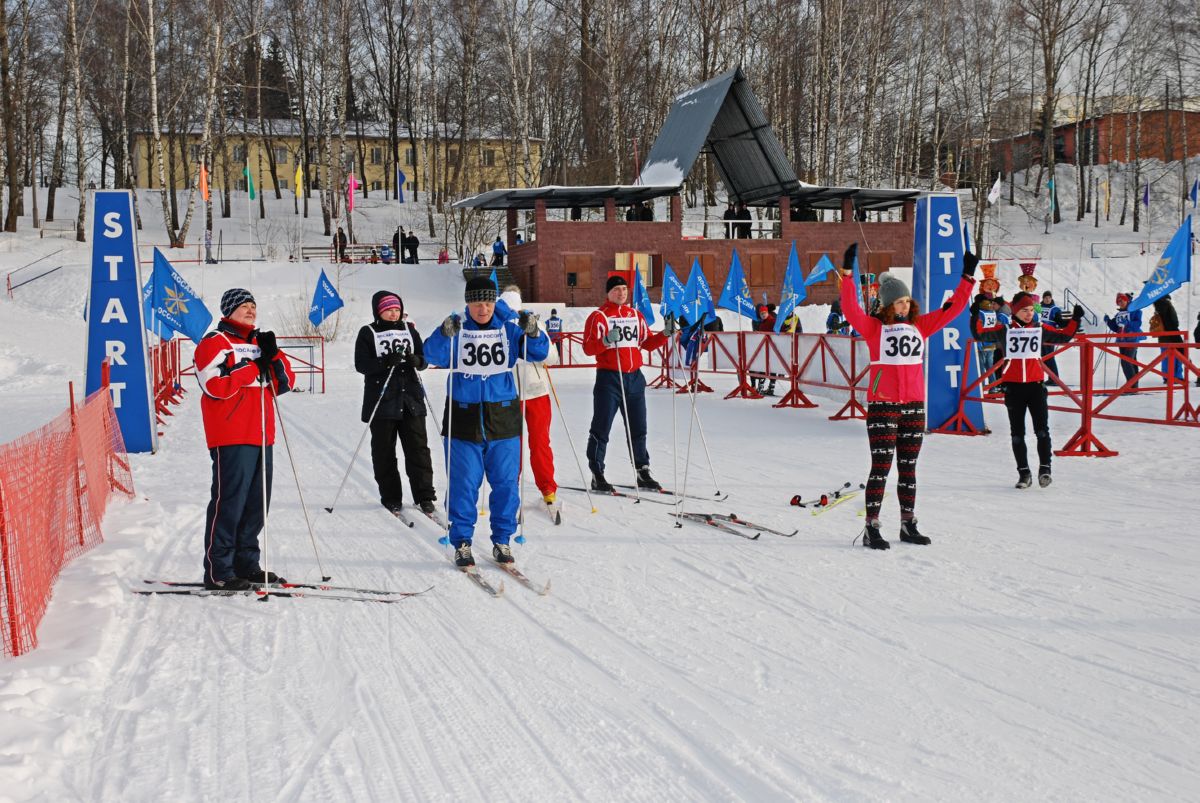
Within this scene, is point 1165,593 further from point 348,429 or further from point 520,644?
point 348,429

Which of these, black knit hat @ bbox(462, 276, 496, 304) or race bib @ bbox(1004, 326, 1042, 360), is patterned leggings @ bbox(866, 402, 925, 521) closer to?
race bib @ bbox(1004, 326, 1042, 360)

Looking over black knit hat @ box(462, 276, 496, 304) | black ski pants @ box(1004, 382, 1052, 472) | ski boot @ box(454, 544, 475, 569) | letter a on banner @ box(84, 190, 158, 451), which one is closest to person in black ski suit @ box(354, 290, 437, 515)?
black knit hat @ box(462, 276, 496, 304)

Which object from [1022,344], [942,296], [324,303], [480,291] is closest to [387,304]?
[480,291]

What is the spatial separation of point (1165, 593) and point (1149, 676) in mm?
1454

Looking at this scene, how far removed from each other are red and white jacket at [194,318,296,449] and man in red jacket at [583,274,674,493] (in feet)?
11.4

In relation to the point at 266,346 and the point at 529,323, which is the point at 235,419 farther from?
the point at 529,323

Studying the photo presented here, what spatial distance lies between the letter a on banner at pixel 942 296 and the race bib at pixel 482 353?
767 centimetres

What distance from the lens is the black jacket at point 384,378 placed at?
8.04m

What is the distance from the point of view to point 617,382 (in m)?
8.84

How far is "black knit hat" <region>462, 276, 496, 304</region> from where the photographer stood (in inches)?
253

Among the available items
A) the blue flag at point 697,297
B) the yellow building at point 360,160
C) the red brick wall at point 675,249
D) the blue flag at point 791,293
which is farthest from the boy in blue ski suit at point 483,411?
the yellow building at point 360,160

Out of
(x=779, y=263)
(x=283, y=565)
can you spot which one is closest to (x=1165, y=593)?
(x=283, y=565)


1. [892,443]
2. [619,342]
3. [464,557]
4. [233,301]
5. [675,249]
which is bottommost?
[464,557]

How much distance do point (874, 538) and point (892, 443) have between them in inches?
26.0
